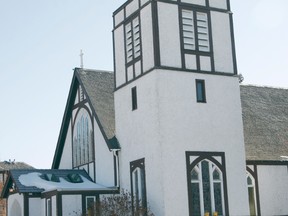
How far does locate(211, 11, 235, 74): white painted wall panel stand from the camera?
31.1 metres

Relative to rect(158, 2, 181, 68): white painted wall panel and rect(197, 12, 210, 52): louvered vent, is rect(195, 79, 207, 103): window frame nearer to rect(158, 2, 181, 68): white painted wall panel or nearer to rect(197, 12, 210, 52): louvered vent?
rect(158, 2, 181, 68): white painted wall panel

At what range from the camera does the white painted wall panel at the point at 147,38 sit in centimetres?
2972

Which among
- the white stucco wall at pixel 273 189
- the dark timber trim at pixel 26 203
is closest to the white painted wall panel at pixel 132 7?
the white stucco wall at pixel 273 189

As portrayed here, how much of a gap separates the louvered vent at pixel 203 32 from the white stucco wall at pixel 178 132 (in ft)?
5.18

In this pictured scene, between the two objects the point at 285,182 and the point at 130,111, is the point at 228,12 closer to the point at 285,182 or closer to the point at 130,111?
the point at 130,111

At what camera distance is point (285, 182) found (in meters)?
33.5

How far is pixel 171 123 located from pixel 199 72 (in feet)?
10.6

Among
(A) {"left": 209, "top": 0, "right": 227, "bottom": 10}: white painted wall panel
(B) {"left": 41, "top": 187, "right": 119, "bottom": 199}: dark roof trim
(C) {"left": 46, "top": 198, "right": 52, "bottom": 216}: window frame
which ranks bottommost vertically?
(C) {"left": 46, "top": 198, "right": 52, "bottom": 216}: window frame

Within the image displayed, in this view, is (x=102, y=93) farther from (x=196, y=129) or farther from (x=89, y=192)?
(x=196, y=129)

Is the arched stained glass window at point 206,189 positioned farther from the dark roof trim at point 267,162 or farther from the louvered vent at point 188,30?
the louvered vent at point 188,30

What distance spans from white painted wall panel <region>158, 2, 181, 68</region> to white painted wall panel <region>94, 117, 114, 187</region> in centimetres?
686

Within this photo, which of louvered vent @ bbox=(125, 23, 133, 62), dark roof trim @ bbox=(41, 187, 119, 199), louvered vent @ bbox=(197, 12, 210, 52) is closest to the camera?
louvered vent @ bbox=(197, 12, 210, 52)

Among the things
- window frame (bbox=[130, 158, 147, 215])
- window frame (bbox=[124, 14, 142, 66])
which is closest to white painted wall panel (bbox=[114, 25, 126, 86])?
window frame (bbox=[124, 14, 142, 66])

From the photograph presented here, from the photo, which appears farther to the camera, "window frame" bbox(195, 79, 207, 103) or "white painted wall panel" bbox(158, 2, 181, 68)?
"window frame" bbox(195, 79, 207, 103)
